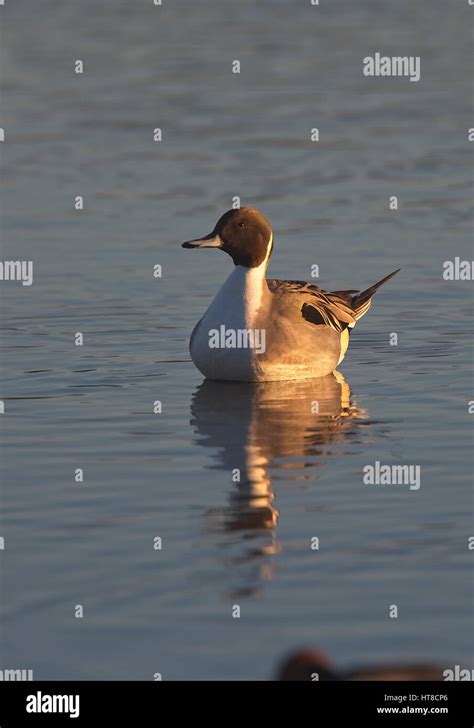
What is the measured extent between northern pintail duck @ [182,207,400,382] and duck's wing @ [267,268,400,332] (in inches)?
0.5

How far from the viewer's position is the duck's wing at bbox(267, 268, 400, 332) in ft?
42.6

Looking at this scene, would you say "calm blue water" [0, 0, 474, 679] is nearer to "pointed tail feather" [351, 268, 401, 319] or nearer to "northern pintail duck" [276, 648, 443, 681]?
"pointed tail feather" [351, 268, 401, 319]

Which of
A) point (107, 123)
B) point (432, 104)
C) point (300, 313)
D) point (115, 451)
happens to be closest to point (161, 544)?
point (115, 451)

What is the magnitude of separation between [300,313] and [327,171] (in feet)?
25.1

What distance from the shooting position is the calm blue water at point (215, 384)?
7.42 metres

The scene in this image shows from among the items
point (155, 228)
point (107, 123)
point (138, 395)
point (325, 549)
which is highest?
point (107, 123)

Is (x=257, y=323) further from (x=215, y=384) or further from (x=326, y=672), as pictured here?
(x=326, y=672)

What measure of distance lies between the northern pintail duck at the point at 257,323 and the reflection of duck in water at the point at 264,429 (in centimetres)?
17

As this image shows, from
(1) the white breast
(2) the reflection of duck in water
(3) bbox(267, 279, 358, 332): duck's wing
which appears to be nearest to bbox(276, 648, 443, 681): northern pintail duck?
(2) the reflection of duck in water

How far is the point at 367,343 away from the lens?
14.1m

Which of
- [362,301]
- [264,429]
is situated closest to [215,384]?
[264,429]

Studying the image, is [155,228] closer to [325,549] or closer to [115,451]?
[115,451]

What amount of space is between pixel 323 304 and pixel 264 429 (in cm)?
242

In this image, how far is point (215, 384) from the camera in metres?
12.5
